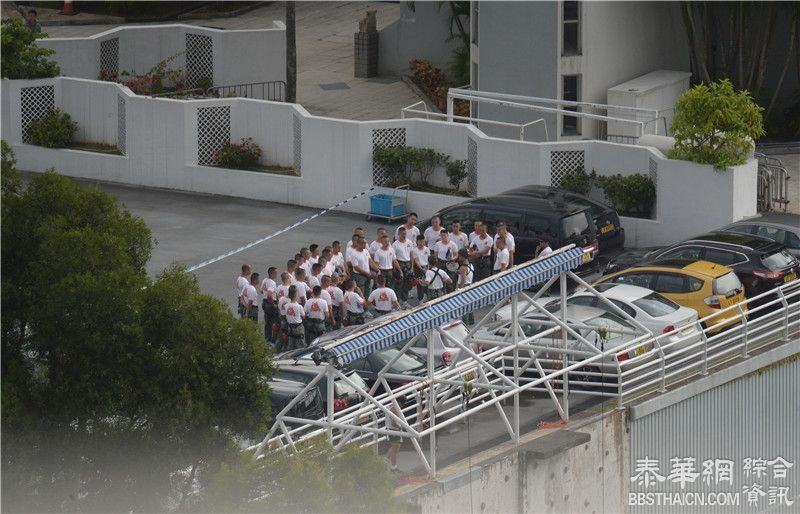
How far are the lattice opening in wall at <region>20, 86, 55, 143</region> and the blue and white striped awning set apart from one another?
19.8 metres

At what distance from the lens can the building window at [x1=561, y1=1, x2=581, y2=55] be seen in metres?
38.5

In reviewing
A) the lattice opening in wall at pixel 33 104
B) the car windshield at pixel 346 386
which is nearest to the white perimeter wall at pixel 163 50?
the lattice opening in wall at pixel 33 104

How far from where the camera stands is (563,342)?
23984 millimetres

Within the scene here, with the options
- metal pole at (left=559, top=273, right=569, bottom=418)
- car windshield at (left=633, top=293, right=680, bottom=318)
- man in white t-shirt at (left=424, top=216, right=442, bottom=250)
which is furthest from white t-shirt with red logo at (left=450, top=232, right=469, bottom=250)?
metal pole at (left=559, top=273, right=569, bottom=418)

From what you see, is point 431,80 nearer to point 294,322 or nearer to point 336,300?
point 336,300

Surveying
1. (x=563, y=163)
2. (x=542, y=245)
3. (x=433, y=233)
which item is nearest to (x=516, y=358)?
(x=542, y=245)

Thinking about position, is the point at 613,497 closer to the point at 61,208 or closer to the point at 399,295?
the point at 399,295

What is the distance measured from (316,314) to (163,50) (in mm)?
18343

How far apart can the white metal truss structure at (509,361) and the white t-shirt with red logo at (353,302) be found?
210 centimetres

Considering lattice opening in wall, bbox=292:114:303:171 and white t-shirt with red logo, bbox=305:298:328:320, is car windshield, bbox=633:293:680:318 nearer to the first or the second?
white t-shirt with red logo, bbox=305:298:328:320

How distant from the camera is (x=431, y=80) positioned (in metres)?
44.6

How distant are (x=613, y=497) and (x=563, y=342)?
2.39 m

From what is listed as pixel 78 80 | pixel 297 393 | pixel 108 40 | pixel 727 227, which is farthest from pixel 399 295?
pixel 108 40

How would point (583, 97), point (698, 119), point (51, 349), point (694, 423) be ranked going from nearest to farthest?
point (51, 349), point (694, 423), point (698, 119), point (583, 97)
